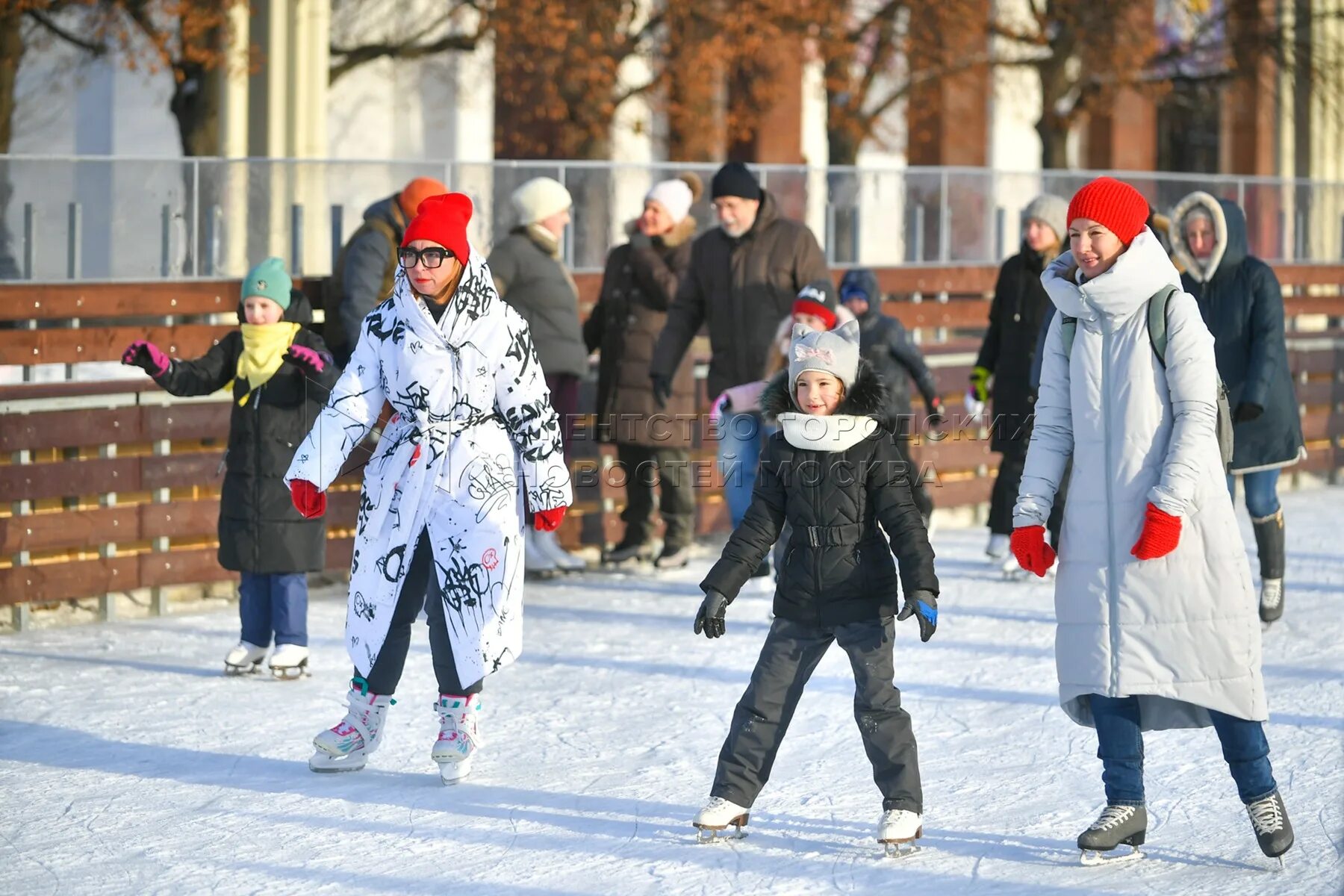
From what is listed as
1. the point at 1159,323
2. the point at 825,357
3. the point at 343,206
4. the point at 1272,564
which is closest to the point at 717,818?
the point at 825,357

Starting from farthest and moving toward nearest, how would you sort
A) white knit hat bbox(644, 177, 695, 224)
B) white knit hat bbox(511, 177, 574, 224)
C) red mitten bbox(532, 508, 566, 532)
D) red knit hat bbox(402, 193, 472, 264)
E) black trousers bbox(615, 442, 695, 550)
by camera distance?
1. black trousers bbox(615, 442, 695, 550)
2. white knit hat bbox(644, 177, 695, 224)
3. white knit hat bbox(511, 177, 574, 224)
4. red mitten bbox(532, 508, 566, 532)
5. red knit hat bbox(402, 193, 472, 264)

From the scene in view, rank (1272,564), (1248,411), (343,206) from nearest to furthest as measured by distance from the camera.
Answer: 1. (1248,411)
2. (1272,564)
3. (343,206)

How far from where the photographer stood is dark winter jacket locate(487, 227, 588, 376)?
866 cm

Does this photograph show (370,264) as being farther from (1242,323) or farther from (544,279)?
(1242,323)

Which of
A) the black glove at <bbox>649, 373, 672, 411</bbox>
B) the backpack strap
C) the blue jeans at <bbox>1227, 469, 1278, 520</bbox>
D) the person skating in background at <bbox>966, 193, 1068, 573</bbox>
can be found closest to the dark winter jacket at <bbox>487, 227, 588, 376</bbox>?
the black glove at <bbox>649, 373, 672, 411</bbox>

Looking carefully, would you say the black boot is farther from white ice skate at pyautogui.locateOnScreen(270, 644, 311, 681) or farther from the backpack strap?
white ice skate at pyautogui.locateOnScreen(270, 644, 311, 681)

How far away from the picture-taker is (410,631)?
5.50m

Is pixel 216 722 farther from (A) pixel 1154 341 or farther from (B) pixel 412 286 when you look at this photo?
(A) pixel 1154 341

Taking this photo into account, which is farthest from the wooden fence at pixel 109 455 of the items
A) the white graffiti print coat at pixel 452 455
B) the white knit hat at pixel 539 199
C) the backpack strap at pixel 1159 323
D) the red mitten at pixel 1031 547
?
the backpack strap at pixel 1159 323

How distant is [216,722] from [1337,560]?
18.7 ft

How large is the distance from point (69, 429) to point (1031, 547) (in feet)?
15.0

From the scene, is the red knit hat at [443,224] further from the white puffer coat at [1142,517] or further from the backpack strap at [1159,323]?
the backpack strap at [1159,323]

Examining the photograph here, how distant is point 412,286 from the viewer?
538cm

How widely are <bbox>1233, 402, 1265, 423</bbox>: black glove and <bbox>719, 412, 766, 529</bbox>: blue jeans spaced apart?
183 centimetres
